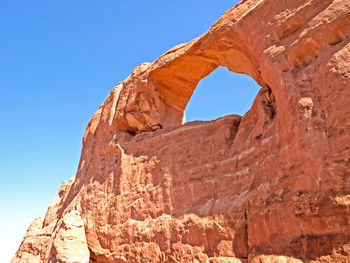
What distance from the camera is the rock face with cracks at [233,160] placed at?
13.3 feet

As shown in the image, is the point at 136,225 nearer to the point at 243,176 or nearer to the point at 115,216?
the point at 115,216

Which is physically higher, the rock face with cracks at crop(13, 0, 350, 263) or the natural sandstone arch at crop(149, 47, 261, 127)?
the natural sandstone arch at crop(149, 47, 261, 127)

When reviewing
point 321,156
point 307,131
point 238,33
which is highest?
point 238,33

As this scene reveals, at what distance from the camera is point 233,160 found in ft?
19.3

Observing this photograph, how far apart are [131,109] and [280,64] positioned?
5026 millimetres

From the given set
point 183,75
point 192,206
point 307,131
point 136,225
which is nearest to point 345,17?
point 307,131

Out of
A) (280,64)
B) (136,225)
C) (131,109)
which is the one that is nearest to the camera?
(280,64)

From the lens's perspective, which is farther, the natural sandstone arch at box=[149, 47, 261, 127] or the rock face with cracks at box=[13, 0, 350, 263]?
the natural sandstone arch at box=[149, 47, 261, 127]

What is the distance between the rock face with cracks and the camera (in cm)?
407

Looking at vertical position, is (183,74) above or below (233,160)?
above

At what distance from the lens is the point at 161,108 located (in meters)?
9.01

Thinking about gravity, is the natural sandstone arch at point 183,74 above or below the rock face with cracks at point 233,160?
above

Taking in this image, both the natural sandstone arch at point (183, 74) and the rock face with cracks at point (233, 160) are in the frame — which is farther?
the natural sandstone arch at point (183, 74)

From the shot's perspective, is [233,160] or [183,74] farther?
[183,74]
